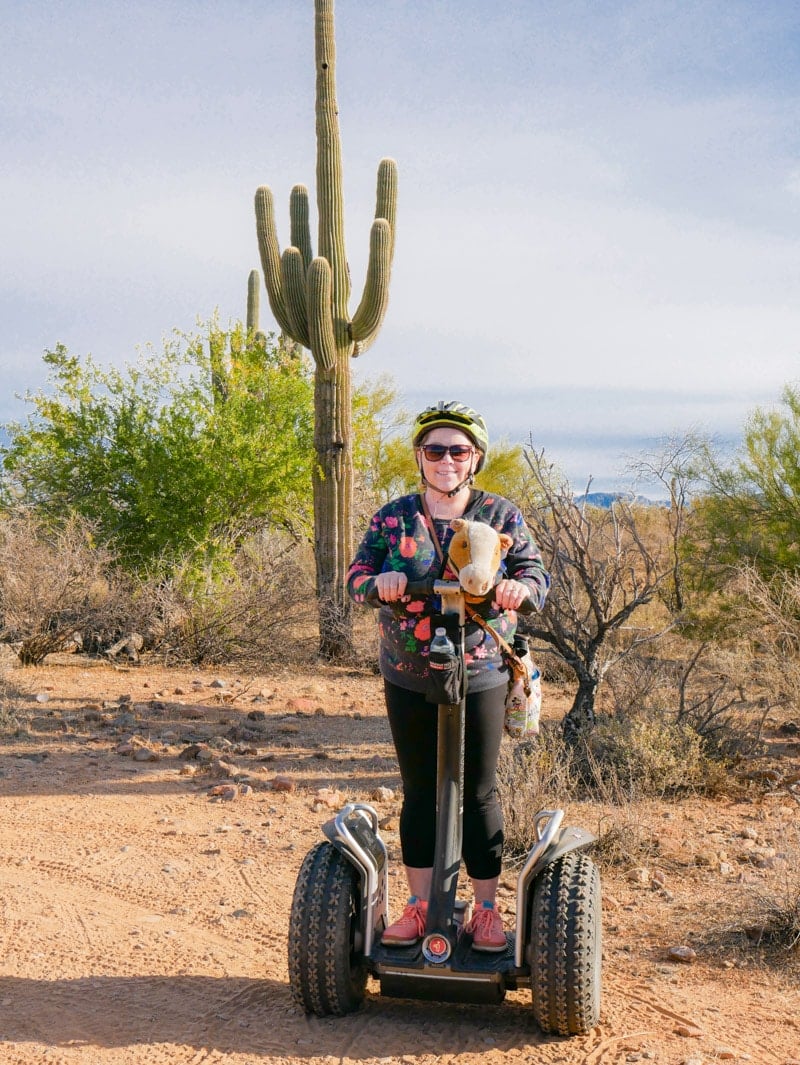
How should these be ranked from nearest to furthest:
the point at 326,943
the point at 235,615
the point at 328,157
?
1. the point at 326,943
2. the point at 235,615
3. the point at 328,157

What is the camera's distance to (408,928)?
3.49 m

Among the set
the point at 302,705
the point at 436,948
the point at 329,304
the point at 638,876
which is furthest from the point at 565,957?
the point at 329,304

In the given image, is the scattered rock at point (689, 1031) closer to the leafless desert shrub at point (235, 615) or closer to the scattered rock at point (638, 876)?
the scattered rock at point (638, 876)

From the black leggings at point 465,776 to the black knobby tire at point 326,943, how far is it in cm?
26

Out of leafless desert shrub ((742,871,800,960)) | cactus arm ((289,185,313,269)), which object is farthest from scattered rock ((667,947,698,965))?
cactus arm ((289,185,313,269))

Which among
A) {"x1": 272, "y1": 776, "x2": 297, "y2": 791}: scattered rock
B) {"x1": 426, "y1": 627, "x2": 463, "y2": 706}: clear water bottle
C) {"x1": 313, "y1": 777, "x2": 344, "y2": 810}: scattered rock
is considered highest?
{"x1": 426, "y1": 627, "x2": 463, "y2": 706}: clear water bottle

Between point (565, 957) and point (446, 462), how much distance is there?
5.31 ft

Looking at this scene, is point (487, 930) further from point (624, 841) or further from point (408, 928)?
point (624, 841)

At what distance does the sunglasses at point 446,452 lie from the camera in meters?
3.50

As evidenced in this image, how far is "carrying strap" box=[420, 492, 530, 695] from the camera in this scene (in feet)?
11.0

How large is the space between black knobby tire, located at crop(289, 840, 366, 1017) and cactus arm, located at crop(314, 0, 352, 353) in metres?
10.6

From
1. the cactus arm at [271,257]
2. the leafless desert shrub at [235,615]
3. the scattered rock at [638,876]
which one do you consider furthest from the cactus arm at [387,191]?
the scattered rock at [638,876]

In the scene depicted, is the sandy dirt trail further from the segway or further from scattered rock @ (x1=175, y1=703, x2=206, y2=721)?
scattered rock @ (x1=175, y1=703, x2=206, y2=721)

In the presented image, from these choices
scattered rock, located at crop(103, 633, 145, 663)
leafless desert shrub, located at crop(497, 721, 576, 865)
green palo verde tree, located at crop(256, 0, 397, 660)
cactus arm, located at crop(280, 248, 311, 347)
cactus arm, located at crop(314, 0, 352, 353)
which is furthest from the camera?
cactus arm, located at crop(314, 0, 352, 353)
